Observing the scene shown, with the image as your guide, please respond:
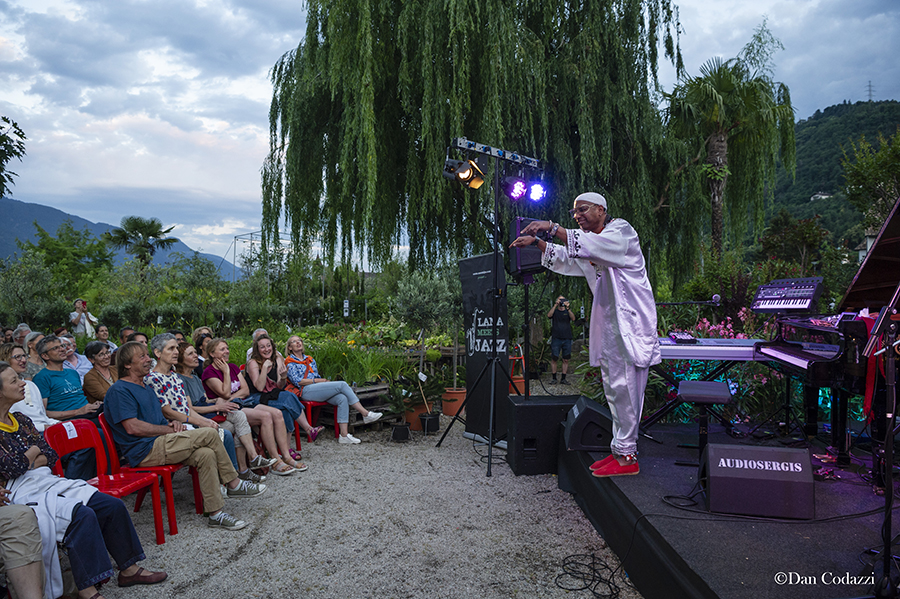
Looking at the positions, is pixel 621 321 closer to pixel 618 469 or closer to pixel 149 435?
pixel 618 469

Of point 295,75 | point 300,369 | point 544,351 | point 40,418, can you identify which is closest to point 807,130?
point 544,351

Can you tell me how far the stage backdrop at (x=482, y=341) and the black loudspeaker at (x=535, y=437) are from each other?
0.87 metres

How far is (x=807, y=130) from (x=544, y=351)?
3278cm

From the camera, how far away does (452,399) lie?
22.4 ft

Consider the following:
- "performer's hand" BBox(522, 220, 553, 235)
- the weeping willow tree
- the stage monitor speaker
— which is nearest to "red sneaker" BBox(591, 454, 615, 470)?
the stage monitor speaker

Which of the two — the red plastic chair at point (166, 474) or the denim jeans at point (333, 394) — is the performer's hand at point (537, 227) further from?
the denim jeans at point (333, 394)

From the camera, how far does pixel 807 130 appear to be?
3356cm

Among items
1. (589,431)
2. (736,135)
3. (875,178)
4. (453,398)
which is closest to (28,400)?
(589,431)

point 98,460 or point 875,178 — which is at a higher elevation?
point 875,178

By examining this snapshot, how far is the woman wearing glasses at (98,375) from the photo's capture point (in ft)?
15.2

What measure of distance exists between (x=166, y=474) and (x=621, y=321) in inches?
119

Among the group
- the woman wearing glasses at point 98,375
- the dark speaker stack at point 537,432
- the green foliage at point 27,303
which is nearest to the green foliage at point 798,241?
the dark speaker stack at point 537,432

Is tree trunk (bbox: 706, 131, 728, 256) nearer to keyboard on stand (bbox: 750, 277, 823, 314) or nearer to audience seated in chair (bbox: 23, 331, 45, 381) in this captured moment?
keyboard on stand (bbox: 750, 277, 823, 314)

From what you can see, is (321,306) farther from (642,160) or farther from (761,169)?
(761,169)
